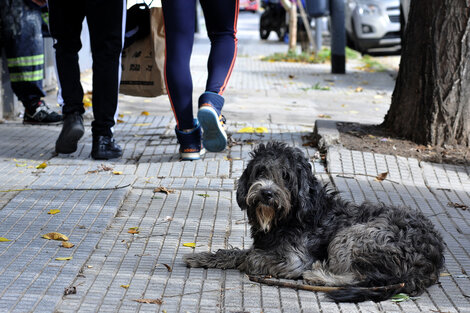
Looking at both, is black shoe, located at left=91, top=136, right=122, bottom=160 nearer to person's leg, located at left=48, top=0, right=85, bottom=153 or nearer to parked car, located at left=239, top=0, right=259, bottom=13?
person's leg, located at left=48, top=0, right=85, bottom=153

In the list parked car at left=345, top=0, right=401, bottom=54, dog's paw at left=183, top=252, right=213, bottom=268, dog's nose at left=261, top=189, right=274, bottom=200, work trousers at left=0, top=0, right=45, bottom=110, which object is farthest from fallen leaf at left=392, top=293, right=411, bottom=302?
parked car at left=345, top=0, right=401, bottom=54

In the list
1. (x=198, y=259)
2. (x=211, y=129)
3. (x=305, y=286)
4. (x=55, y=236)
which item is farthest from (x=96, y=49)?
(x=305, y=286)

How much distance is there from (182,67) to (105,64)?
0.73 meters

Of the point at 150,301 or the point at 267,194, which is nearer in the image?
the point at 150,301

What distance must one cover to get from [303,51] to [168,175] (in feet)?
42.8

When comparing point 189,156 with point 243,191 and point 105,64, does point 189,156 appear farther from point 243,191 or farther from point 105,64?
point 243,191

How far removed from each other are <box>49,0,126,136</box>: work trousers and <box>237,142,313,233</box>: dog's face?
277 cm

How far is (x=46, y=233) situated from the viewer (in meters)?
4.64

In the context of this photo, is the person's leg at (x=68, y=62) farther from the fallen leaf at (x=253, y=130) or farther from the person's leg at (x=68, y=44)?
the fallen leaf at (x=253, y=130)

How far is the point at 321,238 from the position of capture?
13.2 ft

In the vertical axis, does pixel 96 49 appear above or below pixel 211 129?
above

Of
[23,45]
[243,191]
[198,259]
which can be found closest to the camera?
[243,191]

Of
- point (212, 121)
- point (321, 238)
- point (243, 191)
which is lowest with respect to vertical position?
point (321, 238)

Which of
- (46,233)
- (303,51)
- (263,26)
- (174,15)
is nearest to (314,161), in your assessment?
(174,15)
